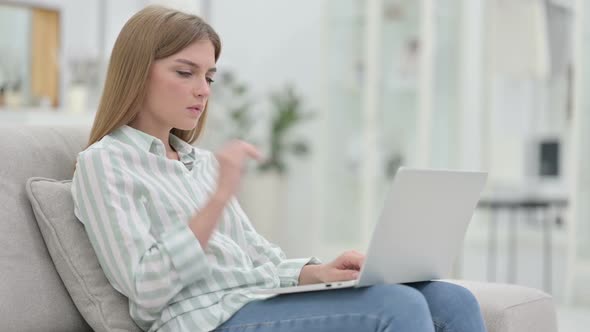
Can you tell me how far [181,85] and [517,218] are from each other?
4414 mm

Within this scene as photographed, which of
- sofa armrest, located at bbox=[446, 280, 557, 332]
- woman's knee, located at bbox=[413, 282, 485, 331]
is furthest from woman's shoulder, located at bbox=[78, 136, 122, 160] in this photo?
sofa armrest, located at bbox=[446, 280, 557, 332]

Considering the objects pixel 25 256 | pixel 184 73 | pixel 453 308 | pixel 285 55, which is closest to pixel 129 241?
pixel 25 256

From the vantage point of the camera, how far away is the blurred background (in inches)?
204

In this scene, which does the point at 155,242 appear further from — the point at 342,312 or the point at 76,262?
the point at 342,312

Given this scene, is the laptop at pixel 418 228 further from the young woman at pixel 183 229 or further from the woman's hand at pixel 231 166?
the woman's hand at pixel 231 166

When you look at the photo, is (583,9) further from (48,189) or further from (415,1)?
(48,189)

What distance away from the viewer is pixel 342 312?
1.58 metres

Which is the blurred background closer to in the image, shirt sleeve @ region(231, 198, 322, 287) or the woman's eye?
shirt sleeve @ region(231, 198, 322, 287)

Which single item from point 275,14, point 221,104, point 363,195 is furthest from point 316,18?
point 363,195

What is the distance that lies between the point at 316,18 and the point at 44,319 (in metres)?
4.80

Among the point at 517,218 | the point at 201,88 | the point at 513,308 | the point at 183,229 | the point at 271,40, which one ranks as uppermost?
the point at 271,40

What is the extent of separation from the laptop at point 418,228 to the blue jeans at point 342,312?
0.08 ft

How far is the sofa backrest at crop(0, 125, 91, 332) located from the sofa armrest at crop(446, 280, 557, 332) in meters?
0.89

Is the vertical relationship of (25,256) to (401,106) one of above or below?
below
